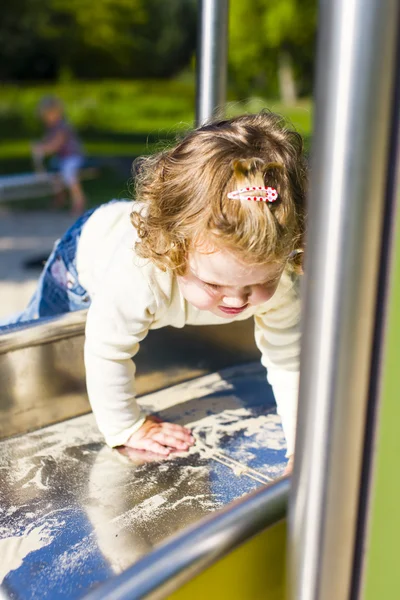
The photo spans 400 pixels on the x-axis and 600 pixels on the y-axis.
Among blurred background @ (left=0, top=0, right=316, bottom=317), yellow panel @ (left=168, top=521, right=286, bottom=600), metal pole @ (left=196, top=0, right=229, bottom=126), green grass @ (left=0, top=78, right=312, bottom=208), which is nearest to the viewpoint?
yellow panel @ (left=168, top=521, right=286, bottom=600)

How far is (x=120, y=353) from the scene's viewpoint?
1104 mm

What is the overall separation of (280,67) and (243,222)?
1581 centimetres

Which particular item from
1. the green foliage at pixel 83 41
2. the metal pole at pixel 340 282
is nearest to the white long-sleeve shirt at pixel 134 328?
the metal pole at pixel 340 282

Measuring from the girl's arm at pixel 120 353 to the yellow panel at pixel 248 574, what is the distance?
17.9 inches

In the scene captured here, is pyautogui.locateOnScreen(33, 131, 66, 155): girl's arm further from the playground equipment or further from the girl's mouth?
the playground equipment

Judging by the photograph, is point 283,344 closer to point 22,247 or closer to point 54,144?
point 22,247

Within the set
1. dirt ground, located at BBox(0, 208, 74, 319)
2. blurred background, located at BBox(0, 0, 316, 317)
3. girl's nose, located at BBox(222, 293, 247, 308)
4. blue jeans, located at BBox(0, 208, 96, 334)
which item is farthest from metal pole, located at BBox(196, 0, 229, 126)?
blurred background, located at BBox(0, 0, 316, 317)

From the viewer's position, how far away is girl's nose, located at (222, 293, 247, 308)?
94 cm

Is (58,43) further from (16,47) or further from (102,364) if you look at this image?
(102,364)

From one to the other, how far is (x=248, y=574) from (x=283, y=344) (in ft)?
1.85

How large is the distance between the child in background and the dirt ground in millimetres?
294

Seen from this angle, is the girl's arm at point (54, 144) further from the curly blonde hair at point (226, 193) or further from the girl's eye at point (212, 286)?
the girl's eye at point (212, 286)

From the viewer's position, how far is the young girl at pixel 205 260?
90 cm

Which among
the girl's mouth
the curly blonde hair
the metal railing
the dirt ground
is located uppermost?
the curly blonde hair
